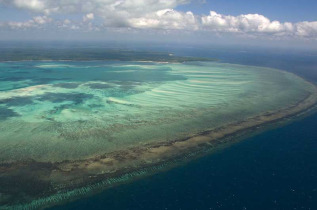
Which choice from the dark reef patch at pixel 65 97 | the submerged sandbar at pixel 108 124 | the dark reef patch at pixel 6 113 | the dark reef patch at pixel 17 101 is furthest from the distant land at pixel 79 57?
the dark reef patch at pixel 6 113

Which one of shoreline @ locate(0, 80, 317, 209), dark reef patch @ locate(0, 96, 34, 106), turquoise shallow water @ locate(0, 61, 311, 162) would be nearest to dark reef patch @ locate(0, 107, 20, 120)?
turquoise shallow water @ locate(0, 61, 311, 162)

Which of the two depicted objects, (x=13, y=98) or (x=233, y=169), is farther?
(x=13, y=98)

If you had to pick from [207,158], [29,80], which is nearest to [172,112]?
[207,158]

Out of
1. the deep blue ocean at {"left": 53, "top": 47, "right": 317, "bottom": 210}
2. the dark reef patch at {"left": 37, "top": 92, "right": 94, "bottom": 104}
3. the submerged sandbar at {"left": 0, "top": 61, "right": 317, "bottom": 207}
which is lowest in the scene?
the deep blue ocean at {"left": 53, "top": 47, "right": 317, "bottom": 210}

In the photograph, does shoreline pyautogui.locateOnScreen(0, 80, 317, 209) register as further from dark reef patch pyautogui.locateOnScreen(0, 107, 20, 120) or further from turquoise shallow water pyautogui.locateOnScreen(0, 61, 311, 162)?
dark reef patch pyautogui.locateOnScreen(0, 107, 20, 120)

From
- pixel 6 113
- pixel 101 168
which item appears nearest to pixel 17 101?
pixel 6 113

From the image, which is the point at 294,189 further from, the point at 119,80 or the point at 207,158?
the point at 119,80

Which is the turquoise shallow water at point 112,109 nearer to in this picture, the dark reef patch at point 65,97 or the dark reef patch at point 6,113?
the dark reef patch at point 65,97

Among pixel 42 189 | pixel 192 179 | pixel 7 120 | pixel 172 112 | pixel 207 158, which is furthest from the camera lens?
pixel 172 112
